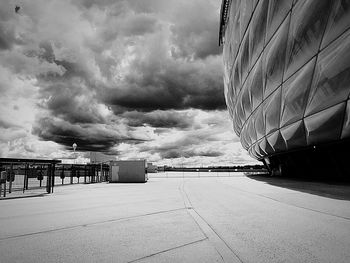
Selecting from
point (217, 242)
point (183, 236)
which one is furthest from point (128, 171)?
point (217, 242)

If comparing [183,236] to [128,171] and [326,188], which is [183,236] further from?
[128,171]

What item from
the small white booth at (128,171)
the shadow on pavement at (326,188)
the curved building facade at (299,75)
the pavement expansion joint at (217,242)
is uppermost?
the curved building facade at (299,75)

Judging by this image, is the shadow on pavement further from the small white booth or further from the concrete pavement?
the small white booth

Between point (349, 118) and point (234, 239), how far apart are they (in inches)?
442

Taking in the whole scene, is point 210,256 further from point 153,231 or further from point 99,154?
point 99,154

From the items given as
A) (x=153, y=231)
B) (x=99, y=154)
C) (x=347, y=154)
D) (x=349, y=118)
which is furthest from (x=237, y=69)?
(x=99, y=154)

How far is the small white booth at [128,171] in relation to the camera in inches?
1193

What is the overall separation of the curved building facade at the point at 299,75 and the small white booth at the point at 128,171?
14315 mm

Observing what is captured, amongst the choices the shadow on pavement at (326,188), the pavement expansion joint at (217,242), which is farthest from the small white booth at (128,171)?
the pavement expansion joint at (217,242)

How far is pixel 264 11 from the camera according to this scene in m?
18.8

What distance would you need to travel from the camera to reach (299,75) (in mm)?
15570

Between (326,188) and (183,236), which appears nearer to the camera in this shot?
(183,236)

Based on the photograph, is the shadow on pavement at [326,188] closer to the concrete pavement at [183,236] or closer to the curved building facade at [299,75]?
the curved building facade at [299,75]

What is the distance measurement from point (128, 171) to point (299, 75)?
864 inches
